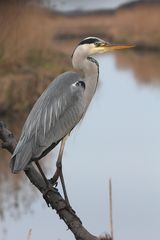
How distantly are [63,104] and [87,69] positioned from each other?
0.57ft

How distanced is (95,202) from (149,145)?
1953mm

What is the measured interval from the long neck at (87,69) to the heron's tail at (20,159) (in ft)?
1.30

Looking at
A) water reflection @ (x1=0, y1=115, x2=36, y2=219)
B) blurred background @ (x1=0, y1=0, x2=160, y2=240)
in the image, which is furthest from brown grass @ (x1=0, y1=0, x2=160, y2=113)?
water reflection @ (x1=0, y1=115, x2=36, y2=219)

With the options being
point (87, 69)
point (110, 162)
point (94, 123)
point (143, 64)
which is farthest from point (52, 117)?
point (143, 64)

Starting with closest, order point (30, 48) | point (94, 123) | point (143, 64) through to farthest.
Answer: point (94, 123), point (30, 48), point (143, 64)

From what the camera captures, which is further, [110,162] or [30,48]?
[30,48]

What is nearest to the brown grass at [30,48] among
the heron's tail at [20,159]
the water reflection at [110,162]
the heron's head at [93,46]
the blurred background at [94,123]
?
the blurred background at [94,123]

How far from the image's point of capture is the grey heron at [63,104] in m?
3.39

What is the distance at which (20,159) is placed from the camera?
10.5ft

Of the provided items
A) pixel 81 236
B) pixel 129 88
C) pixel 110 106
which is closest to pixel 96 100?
pixel 110 106

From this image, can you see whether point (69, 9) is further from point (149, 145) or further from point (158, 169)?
point (158, 169)

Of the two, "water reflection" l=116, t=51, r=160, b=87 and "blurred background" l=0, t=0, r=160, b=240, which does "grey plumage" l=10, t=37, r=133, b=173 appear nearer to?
"blurred background" l=0, t=0, r=160, b=240

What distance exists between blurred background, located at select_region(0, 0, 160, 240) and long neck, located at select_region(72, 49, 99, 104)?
2649 mm

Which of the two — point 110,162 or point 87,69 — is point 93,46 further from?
point 110,162
